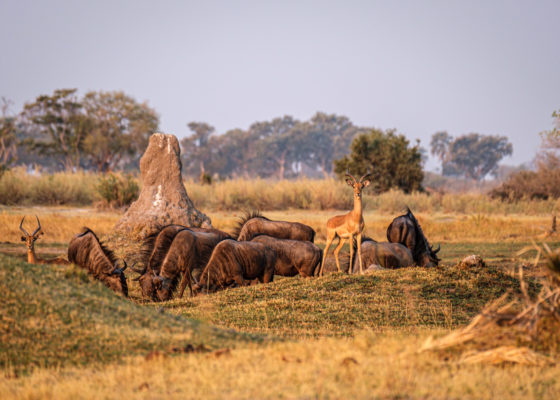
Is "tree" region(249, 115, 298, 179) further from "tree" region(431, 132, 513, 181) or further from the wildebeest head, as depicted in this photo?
the wildebeest head

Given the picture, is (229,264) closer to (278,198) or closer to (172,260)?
(172,260)

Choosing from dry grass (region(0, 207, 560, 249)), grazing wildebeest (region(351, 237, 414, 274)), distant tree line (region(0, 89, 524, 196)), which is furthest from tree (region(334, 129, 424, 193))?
grazing wildebeest (region(351, 237, 414, 274))

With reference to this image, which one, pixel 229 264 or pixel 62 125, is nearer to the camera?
pixel 229 264

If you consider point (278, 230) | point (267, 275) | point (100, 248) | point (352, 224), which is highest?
point (352, 224)

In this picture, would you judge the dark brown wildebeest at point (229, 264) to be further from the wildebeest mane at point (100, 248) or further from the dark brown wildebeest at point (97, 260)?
the wildebeest mane at point (100, 248)

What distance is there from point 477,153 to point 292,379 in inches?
3348

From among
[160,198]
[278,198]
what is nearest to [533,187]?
[278,198]

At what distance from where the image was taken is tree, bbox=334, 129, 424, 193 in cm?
3247

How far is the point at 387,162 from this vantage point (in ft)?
108

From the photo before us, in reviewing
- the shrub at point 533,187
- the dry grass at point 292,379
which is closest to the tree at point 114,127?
the shrub at point 533,187

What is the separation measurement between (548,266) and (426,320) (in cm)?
271

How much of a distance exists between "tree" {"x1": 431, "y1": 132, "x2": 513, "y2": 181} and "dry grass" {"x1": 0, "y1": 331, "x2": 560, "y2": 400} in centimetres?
8327

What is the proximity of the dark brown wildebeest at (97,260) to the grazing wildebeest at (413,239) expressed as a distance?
18.5 ft

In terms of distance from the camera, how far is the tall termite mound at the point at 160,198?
14133 mm
